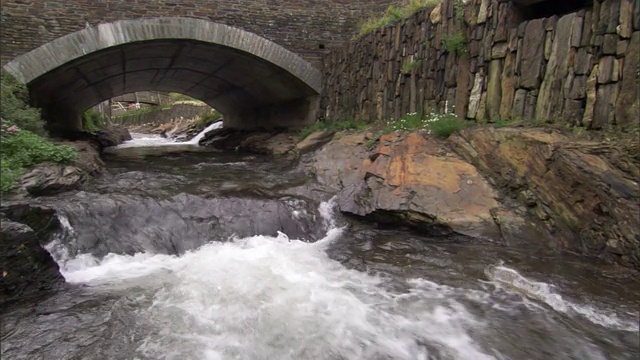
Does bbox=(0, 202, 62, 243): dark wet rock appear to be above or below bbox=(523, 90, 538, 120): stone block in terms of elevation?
below

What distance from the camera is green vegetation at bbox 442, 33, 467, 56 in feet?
21.6

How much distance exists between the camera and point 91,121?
19.2 metres

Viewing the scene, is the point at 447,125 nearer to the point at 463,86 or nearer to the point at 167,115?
the point at 463,86

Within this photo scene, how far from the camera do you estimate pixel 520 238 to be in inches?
191

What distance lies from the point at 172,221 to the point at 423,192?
3.34 m

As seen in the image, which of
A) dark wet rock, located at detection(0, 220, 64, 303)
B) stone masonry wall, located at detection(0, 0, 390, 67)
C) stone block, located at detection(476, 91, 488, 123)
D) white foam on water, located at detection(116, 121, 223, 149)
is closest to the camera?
dark wet rock, located at detection(0, 220, 64, 303)

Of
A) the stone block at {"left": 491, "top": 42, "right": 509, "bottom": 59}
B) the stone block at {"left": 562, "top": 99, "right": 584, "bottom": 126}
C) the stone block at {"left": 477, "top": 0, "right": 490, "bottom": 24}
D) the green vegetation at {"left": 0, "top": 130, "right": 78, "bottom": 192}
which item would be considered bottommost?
the green vegetation at {"left": 0, "top": 130, "right": 78, "bottom": 192}

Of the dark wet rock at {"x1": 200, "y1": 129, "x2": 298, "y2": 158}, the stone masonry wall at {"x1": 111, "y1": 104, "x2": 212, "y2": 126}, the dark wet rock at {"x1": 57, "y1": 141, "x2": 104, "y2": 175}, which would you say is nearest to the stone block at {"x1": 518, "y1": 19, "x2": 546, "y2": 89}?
the dark wet rock at {"x1": 200, "y1": 129, "x2": 298, "y2": 158}

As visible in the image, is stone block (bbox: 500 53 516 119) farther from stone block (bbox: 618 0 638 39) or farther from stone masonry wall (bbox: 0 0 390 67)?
stone masonry wall (bbox: 0 0 390 67)

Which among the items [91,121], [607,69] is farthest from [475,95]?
[91,121]

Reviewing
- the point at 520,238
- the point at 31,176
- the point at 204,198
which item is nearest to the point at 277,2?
the point at 204,198

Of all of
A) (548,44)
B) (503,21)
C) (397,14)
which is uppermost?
(397,14)

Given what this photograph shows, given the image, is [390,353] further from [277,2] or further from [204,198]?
[277,2]

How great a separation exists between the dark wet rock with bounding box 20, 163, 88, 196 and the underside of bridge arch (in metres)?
3.36
